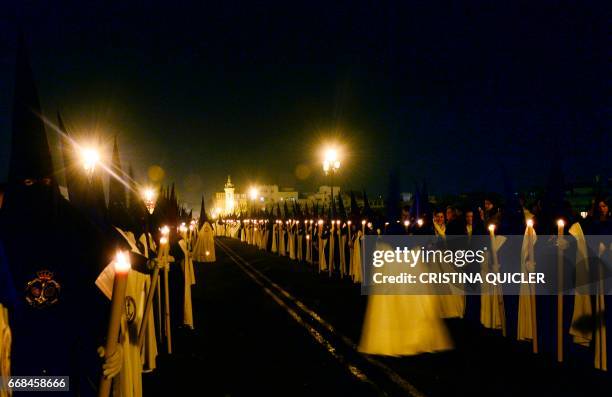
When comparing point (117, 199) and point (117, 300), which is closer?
point (117, 300)

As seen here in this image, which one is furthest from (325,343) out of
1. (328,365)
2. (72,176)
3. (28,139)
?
(28,139)

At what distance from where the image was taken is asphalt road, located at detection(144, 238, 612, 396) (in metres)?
6.52

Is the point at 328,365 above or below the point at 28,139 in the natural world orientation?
below

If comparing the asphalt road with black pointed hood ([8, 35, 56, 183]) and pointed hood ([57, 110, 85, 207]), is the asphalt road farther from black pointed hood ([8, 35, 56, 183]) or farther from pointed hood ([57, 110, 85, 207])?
black pointed hood ([8, 35, 56, 183])

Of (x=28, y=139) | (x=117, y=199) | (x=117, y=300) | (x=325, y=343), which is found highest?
(x=28, y=139)

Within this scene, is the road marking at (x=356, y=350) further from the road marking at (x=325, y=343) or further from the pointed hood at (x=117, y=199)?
the pointed hood at (x=117, y=199)

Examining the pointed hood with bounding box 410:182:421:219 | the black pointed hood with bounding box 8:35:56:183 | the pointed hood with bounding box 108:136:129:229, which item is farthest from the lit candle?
the pointed hood with bounding box 410:182:421:219

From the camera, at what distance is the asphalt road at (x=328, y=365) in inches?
257

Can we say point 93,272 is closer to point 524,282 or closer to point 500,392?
point 500,392

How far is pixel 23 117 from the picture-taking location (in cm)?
342

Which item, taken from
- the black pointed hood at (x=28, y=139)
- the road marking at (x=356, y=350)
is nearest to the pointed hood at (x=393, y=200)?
the road marking at (x=356, y=350)

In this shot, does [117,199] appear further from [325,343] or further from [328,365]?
[325,343]

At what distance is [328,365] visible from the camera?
7652 millimetres

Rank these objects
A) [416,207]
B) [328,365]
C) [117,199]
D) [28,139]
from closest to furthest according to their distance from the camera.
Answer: [28,139]
[117,199]
[328,365]
[416,207]
